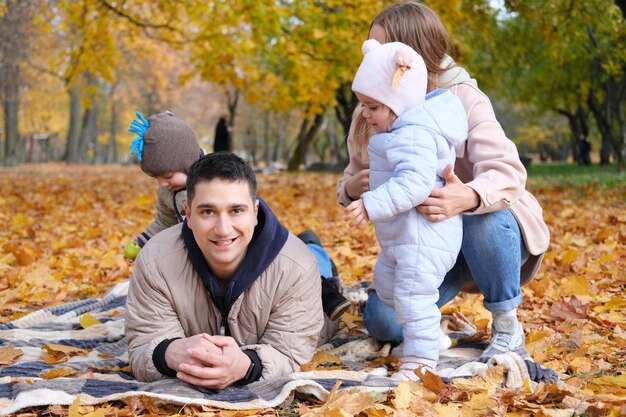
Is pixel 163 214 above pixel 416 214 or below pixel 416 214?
below

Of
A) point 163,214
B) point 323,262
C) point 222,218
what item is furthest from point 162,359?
point 323,262

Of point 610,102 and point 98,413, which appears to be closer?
point 98,413

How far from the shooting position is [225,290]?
9.71 feet

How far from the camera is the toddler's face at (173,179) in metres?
3.68

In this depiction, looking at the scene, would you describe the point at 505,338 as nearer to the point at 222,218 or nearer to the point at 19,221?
the point at 222,218

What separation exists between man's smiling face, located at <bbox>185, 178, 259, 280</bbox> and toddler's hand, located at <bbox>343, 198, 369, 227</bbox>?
430mm

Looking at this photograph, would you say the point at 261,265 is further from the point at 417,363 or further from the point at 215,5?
the point at 215,5

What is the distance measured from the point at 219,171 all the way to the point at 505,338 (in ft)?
Answer: 5.15

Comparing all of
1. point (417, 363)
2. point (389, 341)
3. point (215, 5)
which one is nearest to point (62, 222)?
point (215, 5)

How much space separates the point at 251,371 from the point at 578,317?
2.09 metres

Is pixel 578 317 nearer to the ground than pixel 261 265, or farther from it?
nearer to the ground

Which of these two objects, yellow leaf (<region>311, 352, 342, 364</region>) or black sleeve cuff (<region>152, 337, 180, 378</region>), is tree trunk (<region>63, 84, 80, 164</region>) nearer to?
yellow leaf (<region>311, 352, 342, 364</region>)

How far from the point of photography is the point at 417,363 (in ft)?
9.53

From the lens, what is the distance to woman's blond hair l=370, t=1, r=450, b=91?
312 centimetres
